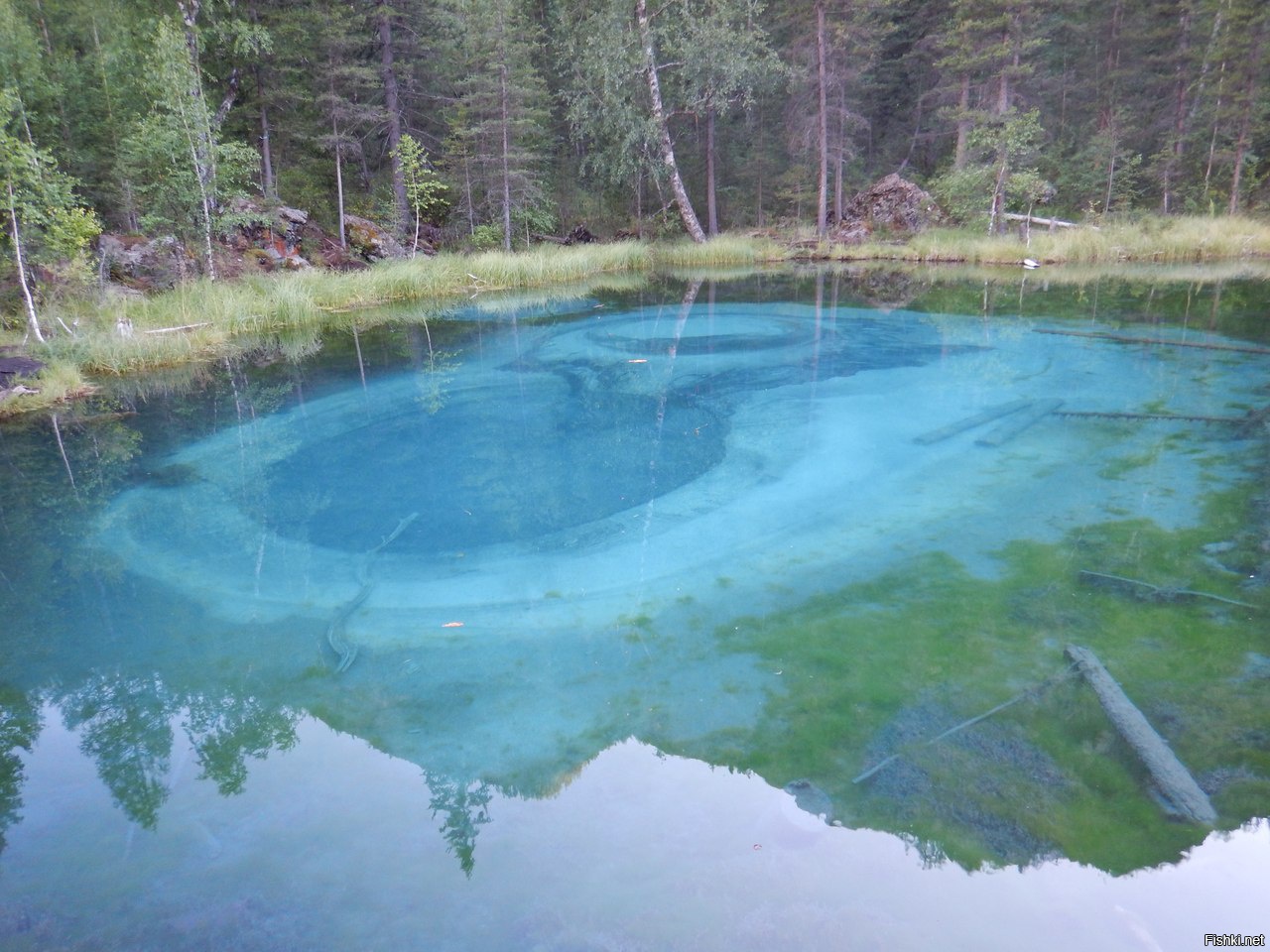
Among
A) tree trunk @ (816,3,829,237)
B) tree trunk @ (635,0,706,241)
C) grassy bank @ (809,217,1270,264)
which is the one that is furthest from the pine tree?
grassy bank @ (809,217,1270,264)

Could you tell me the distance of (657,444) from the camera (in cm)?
707

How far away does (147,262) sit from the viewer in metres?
14.4

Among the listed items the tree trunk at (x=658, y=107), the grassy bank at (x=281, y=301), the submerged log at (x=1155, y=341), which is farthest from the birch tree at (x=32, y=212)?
the tree trunk at (x=658, y=107)

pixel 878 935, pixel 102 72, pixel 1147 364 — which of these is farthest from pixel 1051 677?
pixel 102 72

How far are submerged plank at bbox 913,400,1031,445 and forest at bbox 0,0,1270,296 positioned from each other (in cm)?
1274

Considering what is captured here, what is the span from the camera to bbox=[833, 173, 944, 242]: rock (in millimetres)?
22469

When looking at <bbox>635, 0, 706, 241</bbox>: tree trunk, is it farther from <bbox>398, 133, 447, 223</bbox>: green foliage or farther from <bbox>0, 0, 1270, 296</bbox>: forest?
<bbox>398, 133, 447, 223</bbox>: green foliage

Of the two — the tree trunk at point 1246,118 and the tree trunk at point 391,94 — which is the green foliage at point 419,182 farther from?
the tree trunk at point 1246,118

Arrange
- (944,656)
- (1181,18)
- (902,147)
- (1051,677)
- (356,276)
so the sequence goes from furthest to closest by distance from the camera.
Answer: (902,147) → (1181,18) → (356,276) → (944,656) → (1051,677)

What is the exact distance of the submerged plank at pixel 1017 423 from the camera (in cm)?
684

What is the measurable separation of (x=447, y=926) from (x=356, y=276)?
15282mm

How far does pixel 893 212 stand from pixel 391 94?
14393 millimetres

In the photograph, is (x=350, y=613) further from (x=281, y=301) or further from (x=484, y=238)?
(x=484, y=238)

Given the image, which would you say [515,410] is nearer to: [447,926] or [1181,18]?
[447,926]
